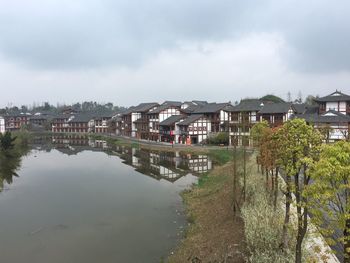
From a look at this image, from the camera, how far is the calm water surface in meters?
15.6

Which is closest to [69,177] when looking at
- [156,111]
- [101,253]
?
[101,253]

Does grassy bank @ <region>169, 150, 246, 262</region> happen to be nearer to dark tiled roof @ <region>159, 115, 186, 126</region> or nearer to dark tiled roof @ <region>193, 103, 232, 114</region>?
dark tiled roof @ <region>193, 103, 232, 114</region>

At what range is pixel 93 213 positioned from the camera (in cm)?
2109

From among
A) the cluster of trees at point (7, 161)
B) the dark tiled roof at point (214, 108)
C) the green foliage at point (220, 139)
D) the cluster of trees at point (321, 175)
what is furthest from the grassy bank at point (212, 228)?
the dark tiled roof at point (214, 108)

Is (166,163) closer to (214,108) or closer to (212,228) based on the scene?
(214,108)

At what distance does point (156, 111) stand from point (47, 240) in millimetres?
50977

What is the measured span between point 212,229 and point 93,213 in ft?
28.5

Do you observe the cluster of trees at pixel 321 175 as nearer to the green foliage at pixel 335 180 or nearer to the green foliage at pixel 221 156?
the green foliage at pixel 335 180

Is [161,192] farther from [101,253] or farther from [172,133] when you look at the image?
[172,133]

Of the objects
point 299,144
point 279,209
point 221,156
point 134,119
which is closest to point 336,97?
point 221,156

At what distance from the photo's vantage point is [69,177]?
33.8 m

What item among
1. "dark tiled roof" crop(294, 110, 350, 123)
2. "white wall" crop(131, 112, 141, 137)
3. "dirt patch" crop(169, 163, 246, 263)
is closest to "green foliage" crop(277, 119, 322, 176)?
"dirt patch" crop(169, 163, 246, 263)

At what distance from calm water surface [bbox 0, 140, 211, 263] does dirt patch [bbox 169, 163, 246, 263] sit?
0.94m

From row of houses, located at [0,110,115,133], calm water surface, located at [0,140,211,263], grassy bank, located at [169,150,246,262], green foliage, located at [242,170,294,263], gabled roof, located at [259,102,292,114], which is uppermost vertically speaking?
gabled roof, located at [259,102,292,114]
